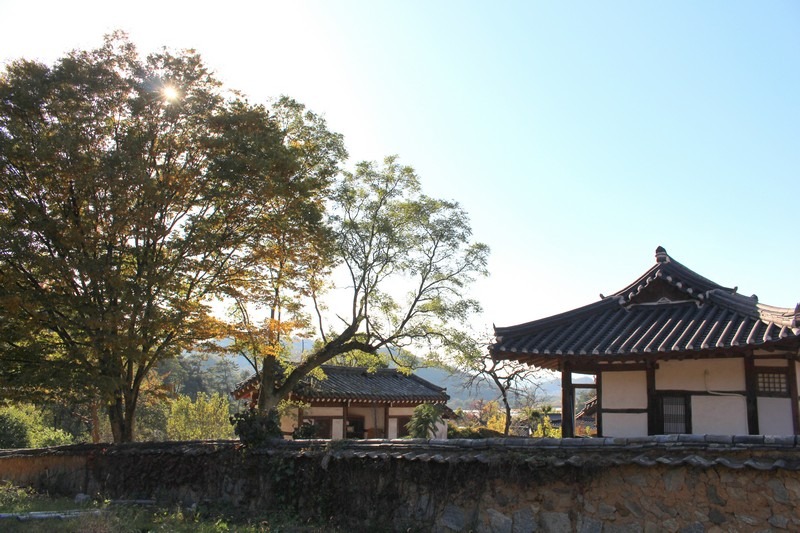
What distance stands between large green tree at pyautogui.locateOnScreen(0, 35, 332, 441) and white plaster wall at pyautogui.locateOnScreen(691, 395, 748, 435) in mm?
10092

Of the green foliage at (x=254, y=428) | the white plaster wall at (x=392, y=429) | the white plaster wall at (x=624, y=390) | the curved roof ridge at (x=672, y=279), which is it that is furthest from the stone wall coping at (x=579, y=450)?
the white plaster wall at (x=392, y=429)

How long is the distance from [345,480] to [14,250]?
833 centimetres

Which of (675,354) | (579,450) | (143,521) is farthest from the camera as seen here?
(675,354)

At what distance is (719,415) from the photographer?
11.2m

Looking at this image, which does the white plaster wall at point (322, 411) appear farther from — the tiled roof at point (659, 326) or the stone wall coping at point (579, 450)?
the tiled roof at point (659, 326)

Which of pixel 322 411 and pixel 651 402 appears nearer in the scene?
pixel 651 402

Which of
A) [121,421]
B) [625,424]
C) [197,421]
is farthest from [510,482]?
[197,421]

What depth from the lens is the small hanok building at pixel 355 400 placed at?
24328mm

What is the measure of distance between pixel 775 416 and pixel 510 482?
17.0ft

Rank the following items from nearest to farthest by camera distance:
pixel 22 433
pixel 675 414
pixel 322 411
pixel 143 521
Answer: pixel 143 521, pixel 675 414, pixel 322 411, pixel 22 433

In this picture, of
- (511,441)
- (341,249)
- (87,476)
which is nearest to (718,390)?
(511,441)

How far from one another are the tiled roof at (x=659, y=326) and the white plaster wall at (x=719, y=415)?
116cm

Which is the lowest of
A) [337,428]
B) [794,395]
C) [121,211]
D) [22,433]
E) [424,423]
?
[22,433]

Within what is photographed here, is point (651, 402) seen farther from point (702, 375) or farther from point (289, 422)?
point (289, 422)
